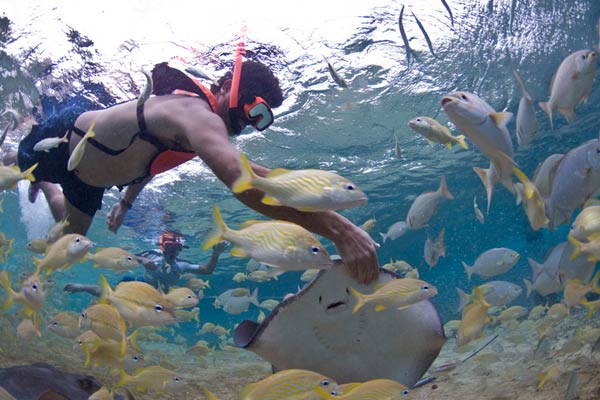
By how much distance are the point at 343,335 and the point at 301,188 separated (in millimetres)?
1366

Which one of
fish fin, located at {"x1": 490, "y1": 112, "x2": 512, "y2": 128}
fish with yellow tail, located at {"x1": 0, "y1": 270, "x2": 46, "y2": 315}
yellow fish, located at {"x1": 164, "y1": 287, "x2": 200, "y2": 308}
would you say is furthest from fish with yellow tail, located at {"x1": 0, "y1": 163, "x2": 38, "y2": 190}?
fish fin, located at {"x1": 490, "y1": 112, "x2": 512, "y2": 128}

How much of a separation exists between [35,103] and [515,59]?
15114 millimetres

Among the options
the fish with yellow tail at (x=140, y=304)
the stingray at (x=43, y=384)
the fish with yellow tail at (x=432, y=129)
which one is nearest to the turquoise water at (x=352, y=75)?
the fish with yellow tail at (x=140, y=304)

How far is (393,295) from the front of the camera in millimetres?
2955

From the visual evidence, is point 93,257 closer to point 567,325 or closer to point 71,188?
point 71,188

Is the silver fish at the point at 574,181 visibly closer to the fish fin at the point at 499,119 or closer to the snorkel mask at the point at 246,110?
the fish fin at the point at 499,119

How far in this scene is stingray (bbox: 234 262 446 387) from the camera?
2986 millimetres

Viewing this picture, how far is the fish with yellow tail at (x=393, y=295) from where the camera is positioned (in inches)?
114

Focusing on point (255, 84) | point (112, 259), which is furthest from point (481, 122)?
point (112, 259)

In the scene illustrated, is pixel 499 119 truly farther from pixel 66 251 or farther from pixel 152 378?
pixel 66 251

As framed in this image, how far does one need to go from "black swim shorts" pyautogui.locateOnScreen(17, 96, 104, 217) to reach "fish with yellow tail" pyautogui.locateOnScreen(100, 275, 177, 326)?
1856 millimetres

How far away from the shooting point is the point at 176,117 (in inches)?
154

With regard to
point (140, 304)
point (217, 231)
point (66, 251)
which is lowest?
point (140, 304)

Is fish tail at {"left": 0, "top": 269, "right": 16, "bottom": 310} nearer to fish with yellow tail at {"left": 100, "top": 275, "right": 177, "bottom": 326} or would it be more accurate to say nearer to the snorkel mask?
fish with yellow tail at {"left": 100, "top": 275, "right": 177, "bottom": 326}
